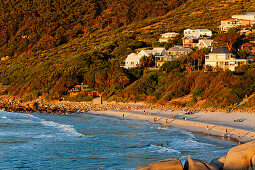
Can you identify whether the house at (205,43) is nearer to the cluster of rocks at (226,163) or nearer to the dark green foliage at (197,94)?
the dark green foliage at (197,94)

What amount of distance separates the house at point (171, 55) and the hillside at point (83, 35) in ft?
17.3

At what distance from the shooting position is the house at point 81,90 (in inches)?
2857

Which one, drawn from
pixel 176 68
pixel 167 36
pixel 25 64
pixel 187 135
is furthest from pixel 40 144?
pixel 25 64

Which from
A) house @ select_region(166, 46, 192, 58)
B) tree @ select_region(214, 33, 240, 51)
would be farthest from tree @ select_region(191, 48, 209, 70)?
house @ select_region(166, 46, 192, 58)

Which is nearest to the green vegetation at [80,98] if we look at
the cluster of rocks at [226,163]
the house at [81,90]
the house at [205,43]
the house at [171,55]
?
the house at [81,90]

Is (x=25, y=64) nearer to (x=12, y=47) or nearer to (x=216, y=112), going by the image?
(x=12, y=47)

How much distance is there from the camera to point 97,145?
36.6 m

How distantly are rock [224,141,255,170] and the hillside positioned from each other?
53.1 meters

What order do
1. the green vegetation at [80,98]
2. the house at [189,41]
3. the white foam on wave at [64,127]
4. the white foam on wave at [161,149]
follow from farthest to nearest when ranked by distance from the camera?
the house at [189,41], the green vegetation at [80,98], the white foam on wave at [64,127], the white foam on wave at [161,149]

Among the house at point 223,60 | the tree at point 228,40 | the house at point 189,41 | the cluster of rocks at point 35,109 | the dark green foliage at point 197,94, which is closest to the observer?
the dark green foliage at point 197,94

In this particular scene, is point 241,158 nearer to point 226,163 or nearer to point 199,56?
point 226,163

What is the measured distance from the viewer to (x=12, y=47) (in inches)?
5531

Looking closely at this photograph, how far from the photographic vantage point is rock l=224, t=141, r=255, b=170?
15.9 meters

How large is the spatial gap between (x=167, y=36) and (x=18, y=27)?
76089mm
